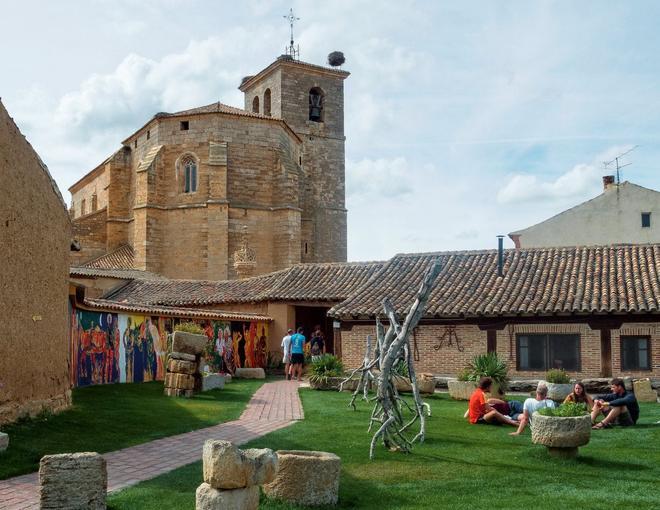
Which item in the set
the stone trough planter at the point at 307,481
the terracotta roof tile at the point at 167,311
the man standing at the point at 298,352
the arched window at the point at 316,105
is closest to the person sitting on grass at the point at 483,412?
the stone trough planter at the point at 307,481

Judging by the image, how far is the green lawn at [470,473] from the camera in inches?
311

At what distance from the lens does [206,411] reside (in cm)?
1532

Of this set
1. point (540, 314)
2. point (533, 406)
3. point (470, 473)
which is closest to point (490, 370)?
point (540, 314)

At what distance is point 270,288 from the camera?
31500mm

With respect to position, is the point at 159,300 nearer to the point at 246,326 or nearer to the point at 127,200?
the point at 246,326

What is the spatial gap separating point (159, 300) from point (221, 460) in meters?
26.5

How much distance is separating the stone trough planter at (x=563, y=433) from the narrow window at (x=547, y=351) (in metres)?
13.4

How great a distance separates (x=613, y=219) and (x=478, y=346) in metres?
17.8

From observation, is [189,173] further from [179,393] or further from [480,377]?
[480,377]

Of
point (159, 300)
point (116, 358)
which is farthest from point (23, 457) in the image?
point (159, 300)

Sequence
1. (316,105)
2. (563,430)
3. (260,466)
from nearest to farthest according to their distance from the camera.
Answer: (260,466) < (563,430) < (316,105)

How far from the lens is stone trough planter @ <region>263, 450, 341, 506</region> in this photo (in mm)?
7758

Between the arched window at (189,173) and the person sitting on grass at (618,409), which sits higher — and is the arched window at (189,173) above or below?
above

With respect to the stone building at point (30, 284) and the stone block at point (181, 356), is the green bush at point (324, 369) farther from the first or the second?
the stone building at point (30, 284)
